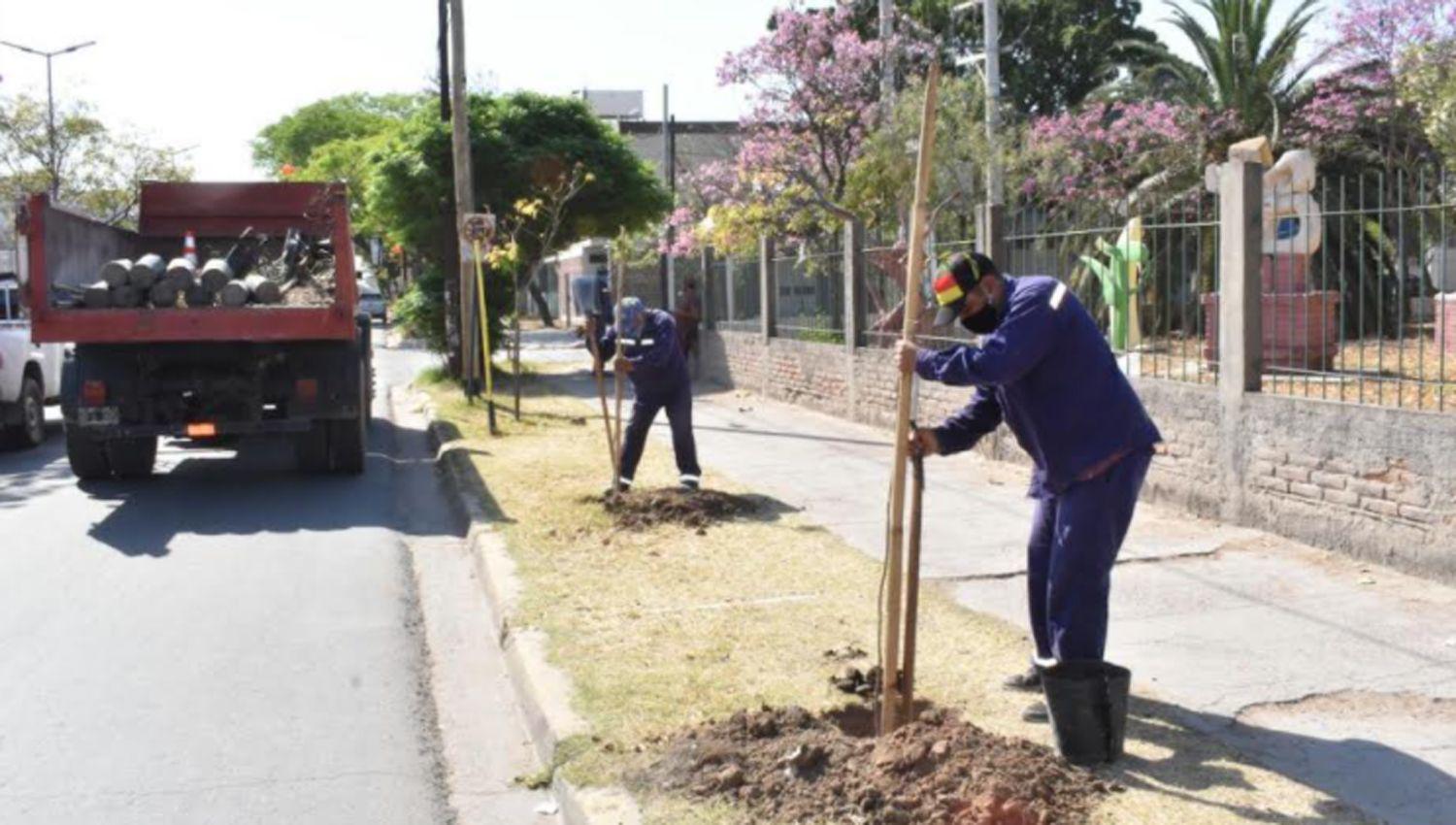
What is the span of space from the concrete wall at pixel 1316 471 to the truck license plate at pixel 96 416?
27.4 feet

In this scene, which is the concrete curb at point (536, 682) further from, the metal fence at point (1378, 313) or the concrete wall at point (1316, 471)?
the metal fence at point (1378, 313)

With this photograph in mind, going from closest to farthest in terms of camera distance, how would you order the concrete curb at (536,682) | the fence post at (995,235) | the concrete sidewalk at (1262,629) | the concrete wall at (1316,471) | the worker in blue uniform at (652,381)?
the concrete curb at (536,682) → the concrete sidewalk at (1262,629) → the concrete wall at (1316,471) → the worker in blue uniform at (652,381) → the fence post at (995,235)

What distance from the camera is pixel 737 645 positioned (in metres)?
6.73

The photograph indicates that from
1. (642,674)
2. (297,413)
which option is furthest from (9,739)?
(297,413)

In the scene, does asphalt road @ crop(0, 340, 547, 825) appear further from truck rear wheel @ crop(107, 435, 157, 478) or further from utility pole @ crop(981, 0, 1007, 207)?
utility pole @ crop(981, 0, 1007, 207)

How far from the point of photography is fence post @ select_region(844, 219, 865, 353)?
53.2ft

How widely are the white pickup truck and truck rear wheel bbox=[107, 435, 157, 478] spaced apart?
3.15 m

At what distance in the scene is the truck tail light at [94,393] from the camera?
12.5 m

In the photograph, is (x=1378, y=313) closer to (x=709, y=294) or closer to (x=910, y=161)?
(x=910, y=161)

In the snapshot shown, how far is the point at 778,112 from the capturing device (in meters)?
25.6

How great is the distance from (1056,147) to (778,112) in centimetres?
472

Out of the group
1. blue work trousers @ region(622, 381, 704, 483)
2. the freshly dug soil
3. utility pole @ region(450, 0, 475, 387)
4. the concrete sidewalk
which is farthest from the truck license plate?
the freshly dug soil

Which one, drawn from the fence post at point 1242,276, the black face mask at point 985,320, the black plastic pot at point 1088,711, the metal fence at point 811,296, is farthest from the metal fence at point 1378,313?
the metal fence at point 811,296

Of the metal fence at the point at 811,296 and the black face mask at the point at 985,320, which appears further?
the metal fence at the point at 811,296
